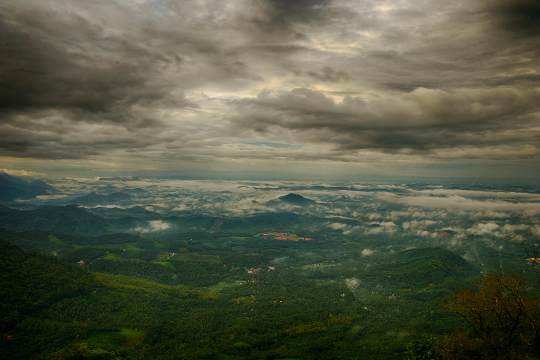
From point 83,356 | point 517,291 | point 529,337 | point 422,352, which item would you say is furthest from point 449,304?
point 83,356

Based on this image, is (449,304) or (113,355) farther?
(113,355)

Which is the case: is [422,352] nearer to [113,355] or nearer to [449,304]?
[449,304]

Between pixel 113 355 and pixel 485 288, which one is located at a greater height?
pixel 485 288

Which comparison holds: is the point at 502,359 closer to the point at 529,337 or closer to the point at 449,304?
the point at 449,304

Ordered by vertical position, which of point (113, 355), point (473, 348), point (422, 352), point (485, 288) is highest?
point (485, 288)

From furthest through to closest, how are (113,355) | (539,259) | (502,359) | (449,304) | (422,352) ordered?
(113,355)
(422,352)
(539,259)
(449,304)
(502,359)

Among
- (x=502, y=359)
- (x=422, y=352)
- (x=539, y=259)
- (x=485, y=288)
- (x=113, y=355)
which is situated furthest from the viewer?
(x=113, y=355)

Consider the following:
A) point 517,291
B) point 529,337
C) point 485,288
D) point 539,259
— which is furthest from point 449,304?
point 539,259
